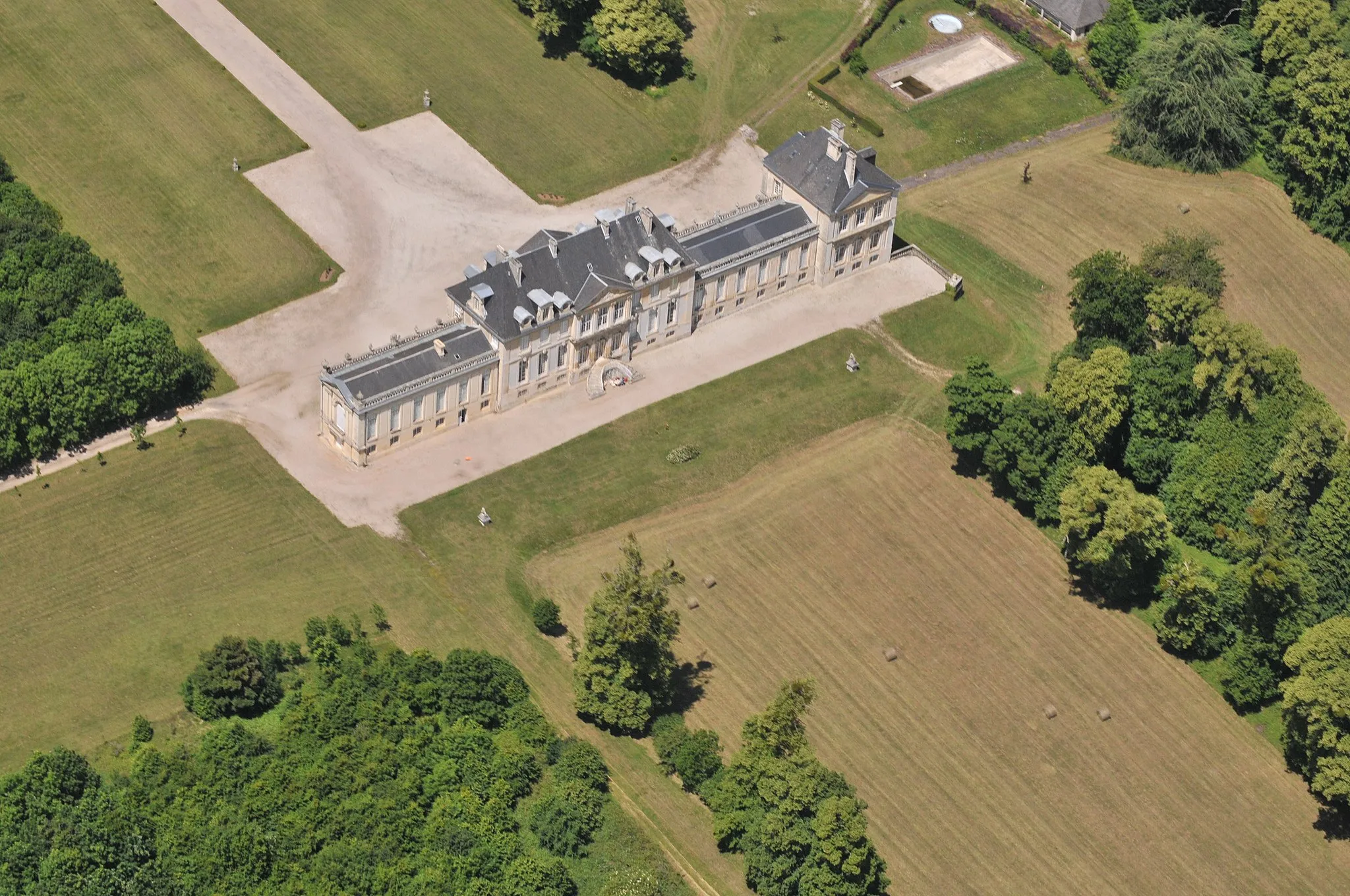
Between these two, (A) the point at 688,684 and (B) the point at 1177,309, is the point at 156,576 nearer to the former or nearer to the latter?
(A) the point at 688,684

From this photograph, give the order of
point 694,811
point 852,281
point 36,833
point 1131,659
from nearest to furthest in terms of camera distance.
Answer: point 36,833
point 694,811
point 1131,659
point 852,281

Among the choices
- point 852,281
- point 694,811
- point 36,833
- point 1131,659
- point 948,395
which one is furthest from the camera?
point 852,281

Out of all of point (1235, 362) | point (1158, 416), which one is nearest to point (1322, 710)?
point (1158, 416)

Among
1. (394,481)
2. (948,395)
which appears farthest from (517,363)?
(948,395)

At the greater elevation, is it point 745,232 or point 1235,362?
point 1235,362

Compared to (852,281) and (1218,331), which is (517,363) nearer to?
(852,281)

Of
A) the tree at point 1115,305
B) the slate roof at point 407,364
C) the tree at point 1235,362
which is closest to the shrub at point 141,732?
the slate roof at point 407,364
